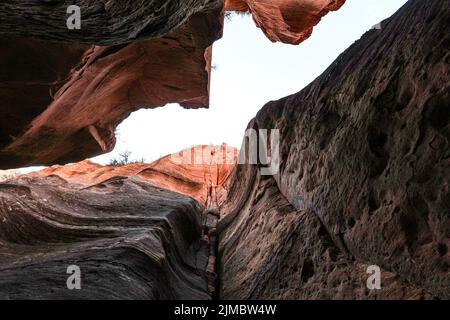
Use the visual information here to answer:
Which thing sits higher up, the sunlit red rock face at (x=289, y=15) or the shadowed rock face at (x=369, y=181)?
the sunlit red rock face at (x=289, y=15)

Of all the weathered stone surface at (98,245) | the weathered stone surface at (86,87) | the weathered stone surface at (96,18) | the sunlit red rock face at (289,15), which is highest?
the sunlit red rock face at (289,15)

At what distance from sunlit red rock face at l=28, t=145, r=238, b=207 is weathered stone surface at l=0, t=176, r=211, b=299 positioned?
6.96m

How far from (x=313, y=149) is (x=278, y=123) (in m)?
2.65

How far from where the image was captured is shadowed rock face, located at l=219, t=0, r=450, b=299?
4.93 meters

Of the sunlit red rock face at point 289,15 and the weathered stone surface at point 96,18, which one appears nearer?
the weathered stone surface at point 96,18

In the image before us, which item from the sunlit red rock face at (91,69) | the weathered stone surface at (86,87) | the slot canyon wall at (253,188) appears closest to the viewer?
the slot canyon wall at (253,188)

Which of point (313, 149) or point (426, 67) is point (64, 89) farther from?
point (426, 67)

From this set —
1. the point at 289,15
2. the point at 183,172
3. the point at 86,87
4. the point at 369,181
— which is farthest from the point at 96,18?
the point at 183,172

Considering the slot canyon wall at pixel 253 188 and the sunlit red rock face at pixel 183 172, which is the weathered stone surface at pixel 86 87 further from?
the sunlit red rock face at pixel 183 172

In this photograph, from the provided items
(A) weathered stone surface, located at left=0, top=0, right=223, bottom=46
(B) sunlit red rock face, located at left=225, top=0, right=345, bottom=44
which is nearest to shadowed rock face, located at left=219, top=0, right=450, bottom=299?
(A) weathered stone surface, located at left=0, top=0, right=223, bottom=46

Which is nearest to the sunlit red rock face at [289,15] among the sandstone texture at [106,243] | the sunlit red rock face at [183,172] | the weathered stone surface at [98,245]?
the sunlit red rock face at [183,172]

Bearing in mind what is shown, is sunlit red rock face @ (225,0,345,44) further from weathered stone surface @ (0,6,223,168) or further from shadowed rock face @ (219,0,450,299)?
shadowed rock face @ (219,0,450,299)

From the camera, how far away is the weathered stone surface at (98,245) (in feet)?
18.4

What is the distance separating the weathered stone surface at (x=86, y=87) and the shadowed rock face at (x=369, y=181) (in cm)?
531
